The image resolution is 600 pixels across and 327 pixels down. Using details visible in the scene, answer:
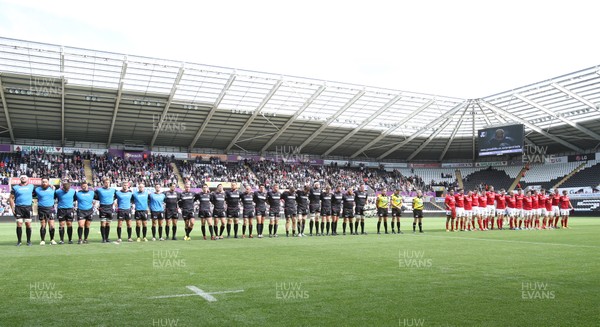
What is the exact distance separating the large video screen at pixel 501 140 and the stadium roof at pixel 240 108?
61.8 inches

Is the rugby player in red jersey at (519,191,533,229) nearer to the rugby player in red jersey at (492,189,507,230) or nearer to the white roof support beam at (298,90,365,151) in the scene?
the rugby player in red jersey at (492,189,507,230)

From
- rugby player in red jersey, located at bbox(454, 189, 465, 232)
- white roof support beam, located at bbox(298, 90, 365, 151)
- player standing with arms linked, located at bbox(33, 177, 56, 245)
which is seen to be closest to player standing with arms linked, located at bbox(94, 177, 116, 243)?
player standing with arms linked, located at bbox(33, 177, 56, 245)

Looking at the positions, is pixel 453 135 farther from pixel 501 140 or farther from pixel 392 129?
pixel 392 129

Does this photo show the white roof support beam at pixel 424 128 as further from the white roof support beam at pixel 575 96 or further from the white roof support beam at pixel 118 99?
the white roof support beam at pixel 118 99

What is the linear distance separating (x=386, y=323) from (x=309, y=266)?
4.22 m

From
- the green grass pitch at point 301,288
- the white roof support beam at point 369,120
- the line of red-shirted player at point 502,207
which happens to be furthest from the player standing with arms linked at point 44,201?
the white roof support beam at point 369,120

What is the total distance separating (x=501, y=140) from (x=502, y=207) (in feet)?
88.2

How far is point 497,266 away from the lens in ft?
29.3

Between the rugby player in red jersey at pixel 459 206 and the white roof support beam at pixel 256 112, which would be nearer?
the rugby player in red jersey at pixel 459 206

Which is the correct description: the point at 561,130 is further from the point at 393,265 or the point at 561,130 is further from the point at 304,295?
the point at 304,295

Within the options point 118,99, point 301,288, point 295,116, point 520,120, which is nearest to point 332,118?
point 295,116

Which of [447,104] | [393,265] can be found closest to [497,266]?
[393,265]

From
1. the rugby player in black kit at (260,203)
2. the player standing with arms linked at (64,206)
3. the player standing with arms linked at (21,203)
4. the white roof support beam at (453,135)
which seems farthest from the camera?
the white roof support beam at (453,135)

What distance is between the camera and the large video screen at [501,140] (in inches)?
1797
